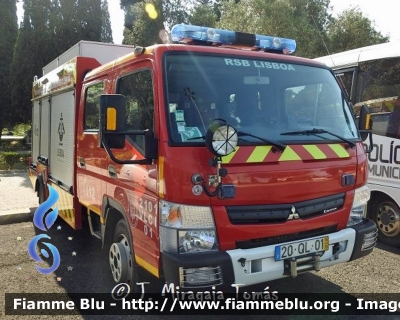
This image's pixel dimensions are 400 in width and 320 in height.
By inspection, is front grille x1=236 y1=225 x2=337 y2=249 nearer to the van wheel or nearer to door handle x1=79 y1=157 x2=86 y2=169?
the van wheel

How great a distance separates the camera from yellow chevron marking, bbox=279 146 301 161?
3169mm

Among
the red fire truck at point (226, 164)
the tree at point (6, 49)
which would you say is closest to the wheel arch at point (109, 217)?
the red fire truck at point (226, 164)

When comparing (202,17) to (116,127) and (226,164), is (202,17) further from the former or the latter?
(226,164)

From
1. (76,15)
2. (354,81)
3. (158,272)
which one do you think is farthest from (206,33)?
(76,15)

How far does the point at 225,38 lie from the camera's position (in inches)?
148

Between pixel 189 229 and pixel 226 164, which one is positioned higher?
pixel 226 164

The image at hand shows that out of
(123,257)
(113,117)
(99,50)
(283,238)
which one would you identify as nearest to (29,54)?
(99,50)

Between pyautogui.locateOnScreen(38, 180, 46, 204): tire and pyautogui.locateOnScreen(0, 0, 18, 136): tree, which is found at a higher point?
pyautogui.locateOnScreen(0, 0, 18, 136): tree

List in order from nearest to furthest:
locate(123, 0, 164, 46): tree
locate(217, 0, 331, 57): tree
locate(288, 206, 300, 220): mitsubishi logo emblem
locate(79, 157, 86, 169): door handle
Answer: locate(288, 206, 300, 220): mitsubishi logo emblem < locate(79, 157, 86, 169): door handle < locate(217, 0, 331, 57): tree < locate(123, 0, 164, 46): tree

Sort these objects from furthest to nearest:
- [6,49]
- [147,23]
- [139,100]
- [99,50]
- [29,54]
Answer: [147,23] → [6,49] → [29,54] → [99,50] → [139,100]

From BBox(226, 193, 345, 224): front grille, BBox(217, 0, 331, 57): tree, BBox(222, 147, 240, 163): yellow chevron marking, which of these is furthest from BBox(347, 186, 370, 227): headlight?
BBox(217, 0, 331, 57): tree

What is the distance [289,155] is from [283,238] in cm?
66

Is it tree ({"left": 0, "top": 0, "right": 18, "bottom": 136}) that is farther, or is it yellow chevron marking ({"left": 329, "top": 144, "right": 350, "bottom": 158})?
tree ({"left": 0, "top": 0, "right": 18, "bottom": 136})

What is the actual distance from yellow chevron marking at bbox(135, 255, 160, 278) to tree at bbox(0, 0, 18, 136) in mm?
19473
